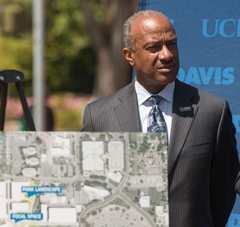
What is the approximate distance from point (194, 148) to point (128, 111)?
42cm

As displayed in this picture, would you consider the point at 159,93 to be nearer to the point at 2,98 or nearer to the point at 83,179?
the point at 83,179

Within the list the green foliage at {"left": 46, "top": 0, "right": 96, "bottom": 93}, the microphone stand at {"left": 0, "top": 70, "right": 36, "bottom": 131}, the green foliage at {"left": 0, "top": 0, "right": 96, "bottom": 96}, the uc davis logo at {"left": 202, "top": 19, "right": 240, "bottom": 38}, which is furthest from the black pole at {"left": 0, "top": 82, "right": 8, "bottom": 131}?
the green foliage at {"left": 0, "top": 0, "right": 96, "bottom": 96}

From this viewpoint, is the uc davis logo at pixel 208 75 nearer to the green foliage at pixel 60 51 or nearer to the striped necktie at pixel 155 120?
the striped necktie at pixel 155 120

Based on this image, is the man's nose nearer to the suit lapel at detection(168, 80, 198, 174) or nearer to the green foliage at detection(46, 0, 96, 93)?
the suit lapel at detection(168, 80, 198, 174)

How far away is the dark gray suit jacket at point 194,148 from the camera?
7.72ft

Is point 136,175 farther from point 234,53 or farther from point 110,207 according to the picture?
point 234,53

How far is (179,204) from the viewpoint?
236cm

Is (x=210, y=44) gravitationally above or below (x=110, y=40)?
below

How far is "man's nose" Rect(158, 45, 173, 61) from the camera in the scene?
242cm

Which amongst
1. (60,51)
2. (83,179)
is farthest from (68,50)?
(83,179)

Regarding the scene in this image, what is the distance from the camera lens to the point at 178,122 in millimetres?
2418

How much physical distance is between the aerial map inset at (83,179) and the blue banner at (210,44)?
1423 millimetres

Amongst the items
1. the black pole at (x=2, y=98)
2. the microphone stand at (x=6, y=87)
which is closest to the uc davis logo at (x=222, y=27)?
the microphone stand at (x=6, y=87)

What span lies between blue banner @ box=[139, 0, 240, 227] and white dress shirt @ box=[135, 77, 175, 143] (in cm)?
80
